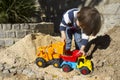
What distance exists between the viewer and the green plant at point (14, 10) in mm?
7211

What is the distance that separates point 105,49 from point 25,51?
139 cm

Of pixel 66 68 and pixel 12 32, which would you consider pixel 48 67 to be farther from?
pixel 12 32

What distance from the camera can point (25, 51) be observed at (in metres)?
6.20

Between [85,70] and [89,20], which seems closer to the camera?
[89,20]

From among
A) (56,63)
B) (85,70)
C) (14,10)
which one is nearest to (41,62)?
(56,63)

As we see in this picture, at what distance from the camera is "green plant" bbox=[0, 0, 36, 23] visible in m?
7.21

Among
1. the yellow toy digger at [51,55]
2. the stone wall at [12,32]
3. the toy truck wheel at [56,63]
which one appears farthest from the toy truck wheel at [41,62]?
the stone wall at [12,32]

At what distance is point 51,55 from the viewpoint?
5582mm

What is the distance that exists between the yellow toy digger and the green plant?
1868 mm

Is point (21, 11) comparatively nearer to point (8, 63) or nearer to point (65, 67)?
point (8, 63)

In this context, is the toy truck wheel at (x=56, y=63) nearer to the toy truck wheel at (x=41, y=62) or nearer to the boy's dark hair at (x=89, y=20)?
the toy truck wheel at (x=41, y=62)

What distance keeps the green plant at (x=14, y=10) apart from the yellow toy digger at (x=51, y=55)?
1.87 meters

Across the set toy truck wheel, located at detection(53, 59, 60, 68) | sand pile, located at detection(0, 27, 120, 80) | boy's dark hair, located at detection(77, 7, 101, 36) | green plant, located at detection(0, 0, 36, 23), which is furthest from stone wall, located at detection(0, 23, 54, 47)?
boy's dark hair, located at detection(77, 7, 101, 36)

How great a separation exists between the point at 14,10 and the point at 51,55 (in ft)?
6.74
